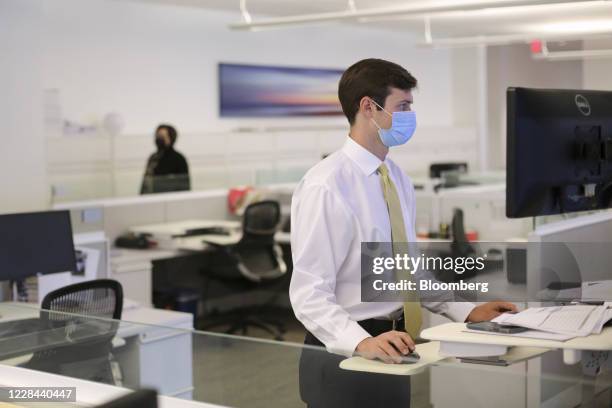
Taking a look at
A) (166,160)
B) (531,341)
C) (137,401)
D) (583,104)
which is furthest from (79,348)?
(166,160)

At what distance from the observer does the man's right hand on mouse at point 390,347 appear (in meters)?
1.87

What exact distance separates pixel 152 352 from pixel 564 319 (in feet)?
4.39

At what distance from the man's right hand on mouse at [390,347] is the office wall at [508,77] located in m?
11.1

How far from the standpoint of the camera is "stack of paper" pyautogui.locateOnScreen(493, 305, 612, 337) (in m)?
1.86

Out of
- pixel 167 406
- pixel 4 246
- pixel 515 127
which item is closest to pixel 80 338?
pixel 167 406

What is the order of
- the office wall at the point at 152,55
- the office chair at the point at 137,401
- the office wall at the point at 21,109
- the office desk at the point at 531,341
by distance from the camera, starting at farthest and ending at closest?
the office wall at the point at 152,55 → the office wall at the point at 21,109 → the office desk at the point at 531,341 → the office chair at the point at 137,401

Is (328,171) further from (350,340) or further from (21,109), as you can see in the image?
(21,109)

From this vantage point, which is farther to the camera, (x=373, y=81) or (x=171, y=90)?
(x=171, y=90)

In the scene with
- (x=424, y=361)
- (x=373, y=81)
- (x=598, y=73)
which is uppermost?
(x=598, y=73)

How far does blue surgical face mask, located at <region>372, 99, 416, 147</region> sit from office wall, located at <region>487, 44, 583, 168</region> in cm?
1072

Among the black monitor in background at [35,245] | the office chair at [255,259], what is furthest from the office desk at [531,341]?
the office chair at [255,259]

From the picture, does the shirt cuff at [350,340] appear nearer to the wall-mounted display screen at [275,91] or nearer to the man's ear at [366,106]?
the man's ear at [366,106]

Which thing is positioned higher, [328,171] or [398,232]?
[328,171]

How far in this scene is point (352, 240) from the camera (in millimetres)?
2133
